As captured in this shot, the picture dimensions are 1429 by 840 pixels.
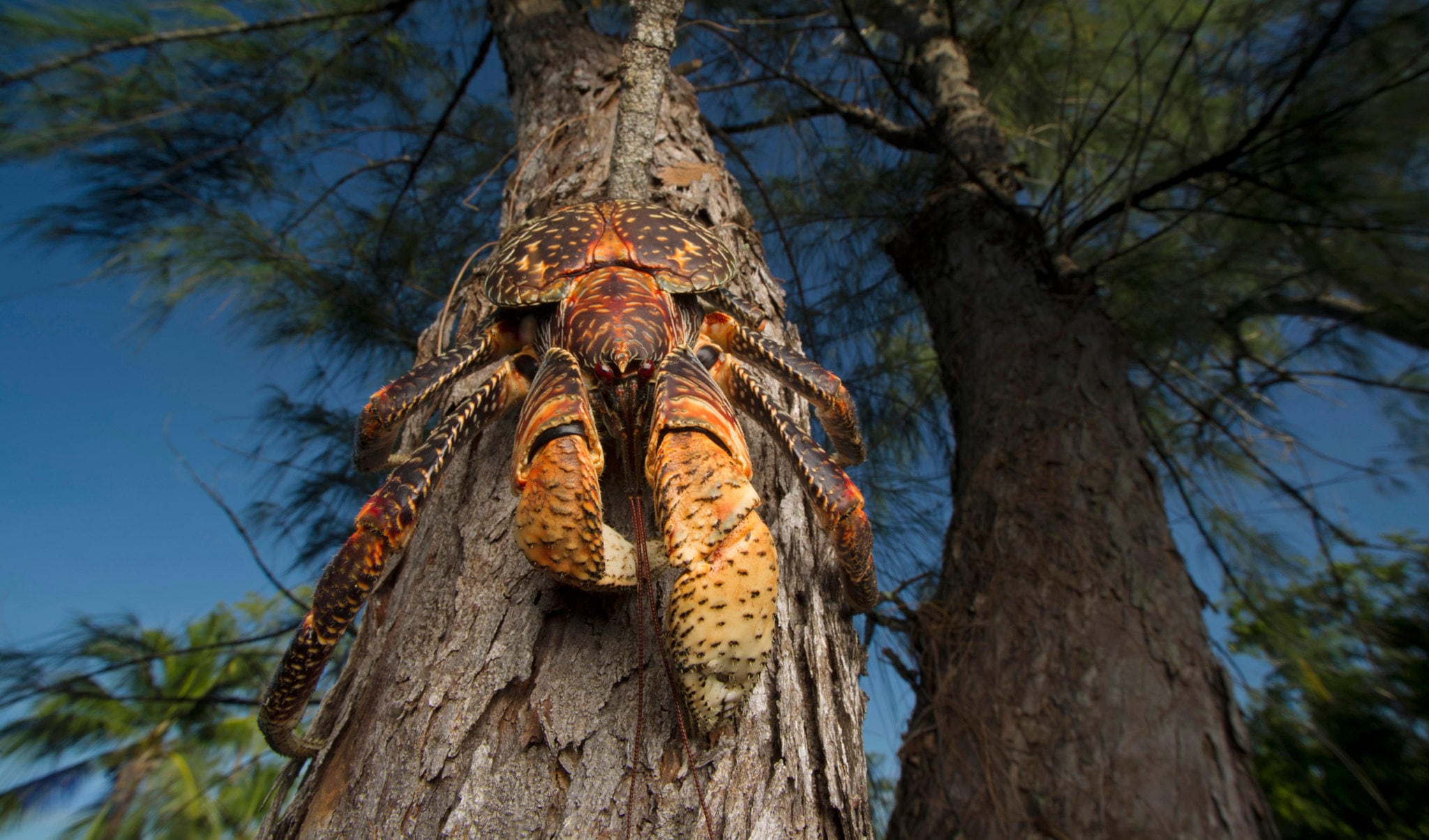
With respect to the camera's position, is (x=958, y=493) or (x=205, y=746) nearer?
(x=958, y=493)

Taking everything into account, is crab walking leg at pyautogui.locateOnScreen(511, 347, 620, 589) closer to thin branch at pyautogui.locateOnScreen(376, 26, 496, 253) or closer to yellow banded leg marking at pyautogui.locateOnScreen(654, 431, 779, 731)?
yellow banded leg marking at pyautogui.locateOnScreen(654, 431, 779, 731)

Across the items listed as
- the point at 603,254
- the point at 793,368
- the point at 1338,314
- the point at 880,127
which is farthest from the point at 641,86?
the point at 1338,314

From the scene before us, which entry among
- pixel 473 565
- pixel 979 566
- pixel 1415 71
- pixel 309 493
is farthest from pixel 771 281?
pixel 309 493

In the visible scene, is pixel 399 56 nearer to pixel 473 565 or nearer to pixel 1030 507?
pixel 473 565

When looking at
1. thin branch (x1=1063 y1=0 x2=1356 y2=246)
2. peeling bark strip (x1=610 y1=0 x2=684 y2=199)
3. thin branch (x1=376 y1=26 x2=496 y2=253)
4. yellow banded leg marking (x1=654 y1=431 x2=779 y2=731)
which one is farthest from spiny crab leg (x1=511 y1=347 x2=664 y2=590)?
thin branch (x1=376 y1=26 x2=496 y2=253)

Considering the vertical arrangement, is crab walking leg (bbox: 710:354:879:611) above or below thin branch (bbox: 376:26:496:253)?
below

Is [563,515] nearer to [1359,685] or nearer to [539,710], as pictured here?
[539,710]
